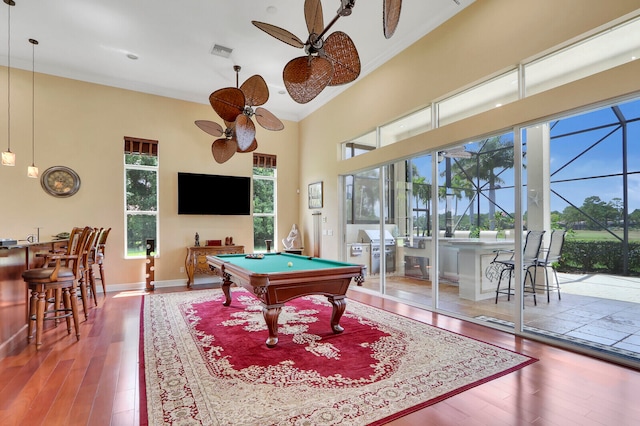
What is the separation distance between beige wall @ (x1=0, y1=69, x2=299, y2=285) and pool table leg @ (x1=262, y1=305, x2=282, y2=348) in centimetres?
438

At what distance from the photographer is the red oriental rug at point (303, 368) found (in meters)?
2.15

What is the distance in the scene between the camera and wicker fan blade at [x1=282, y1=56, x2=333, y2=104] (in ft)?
9.70

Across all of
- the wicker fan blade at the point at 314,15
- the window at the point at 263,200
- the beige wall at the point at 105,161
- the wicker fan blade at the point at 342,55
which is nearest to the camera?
the wicker fan blade at the point at 314,15

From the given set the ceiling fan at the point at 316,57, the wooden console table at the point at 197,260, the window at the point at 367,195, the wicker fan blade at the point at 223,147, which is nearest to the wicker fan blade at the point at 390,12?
the ceiling fan at the point at 316,57

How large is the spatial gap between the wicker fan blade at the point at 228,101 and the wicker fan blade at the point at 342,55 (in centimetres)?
157

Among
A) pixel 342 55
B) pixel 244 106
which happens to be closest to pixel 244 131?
pixel 244 106

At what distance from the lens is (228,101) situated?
13.9 feet

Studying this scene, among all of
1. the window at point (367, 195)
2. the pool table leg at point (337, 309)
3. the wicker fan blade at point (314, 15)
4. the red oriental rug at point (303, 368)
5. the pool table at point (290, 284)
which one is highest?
the wicker fan blade at point (314, 15)

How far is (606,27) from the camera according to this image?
306 cm

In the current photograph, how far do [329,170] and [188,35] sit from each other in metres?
3.64

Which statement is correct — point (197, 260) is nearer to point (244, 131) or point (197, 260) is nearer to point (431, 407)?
point (244, 131)

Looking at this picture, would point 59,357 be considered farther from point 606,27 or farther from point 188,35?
point 606,27

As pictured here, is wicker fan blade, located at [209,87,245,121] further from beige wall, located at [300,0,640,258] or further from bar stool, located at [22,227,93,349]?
beige wall, located at [300,0,640,258]

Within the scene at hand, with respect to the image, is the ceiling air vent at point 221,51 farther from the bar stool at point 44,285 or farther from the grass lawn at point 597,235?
the grass lawn at point 597,235
